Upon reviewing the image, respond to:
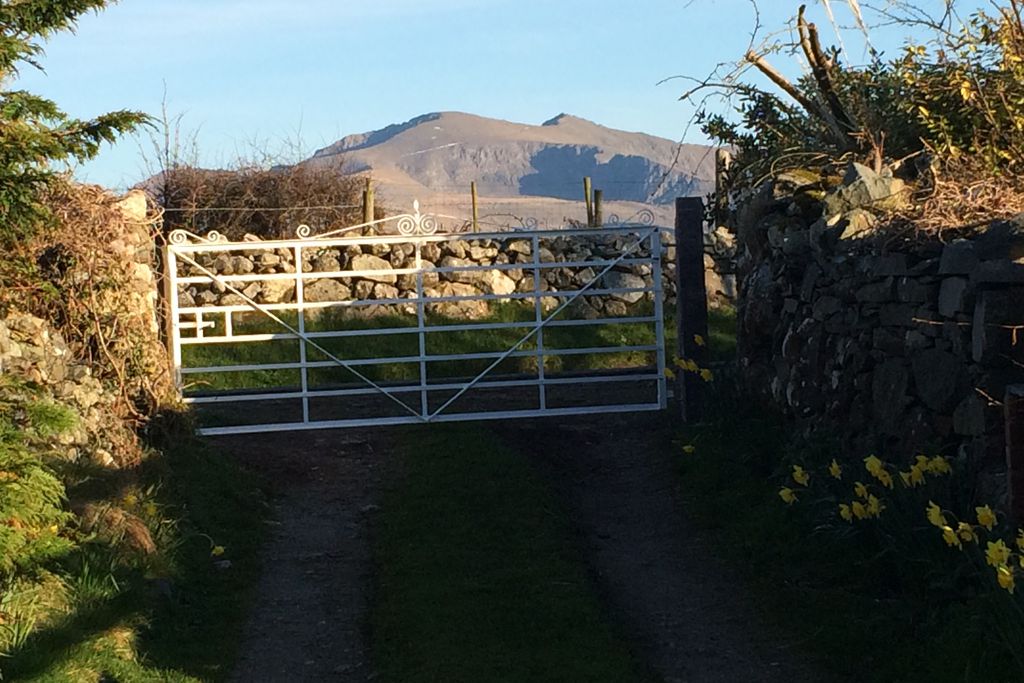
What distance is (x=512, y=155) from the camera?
14138 cm

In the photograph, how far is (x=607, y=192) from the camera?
11562cm

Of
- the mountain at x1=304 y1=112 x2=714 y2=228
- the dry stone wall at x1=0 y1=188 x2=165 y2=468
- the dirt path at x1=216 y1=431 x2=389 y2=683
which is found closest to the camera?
the dirt path at x1=216 y1=431 x2=389 y2=683

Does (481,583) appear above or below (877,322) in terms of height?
below

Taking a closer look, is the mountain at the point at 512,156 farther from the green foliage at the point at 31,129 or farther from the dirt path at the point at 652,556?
the green foliage at the point at 31,129

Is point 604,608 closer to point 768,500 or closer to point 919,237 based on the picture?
point 768,500

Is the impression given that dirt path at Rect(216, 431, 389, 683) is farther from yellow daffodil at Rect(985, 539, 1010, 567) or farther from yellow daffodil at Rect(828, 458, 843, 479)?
yellow daffodil at Rect(985, 539, 1010, 567)

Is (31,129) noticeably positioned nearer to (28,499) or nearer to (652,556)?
(28,499)

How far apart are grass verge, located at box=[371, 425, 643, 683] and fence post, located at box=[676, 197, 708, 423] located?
1.76m

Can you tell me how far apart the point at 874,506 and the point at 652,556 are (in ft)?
6.81

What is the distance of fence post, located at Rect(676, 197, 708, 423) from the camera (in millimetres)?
11773

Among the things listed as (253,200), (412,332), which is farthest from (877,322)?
(253,200)

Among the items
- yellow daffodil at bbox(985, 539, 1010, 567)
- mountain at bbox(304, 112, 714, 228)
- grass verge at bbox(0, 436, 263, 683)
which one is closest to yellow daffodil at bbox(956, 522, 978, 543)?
yellow daffodil at bbox(985, 539, 1010, 567)

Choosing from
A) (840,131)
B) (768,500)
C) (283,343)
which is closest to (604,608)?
(768,500)

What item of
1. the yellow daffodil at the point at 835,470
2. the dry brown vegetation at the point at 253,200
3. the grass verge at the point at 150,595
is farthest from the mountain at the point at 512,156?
the yellow daffodil at the point at 835,470
